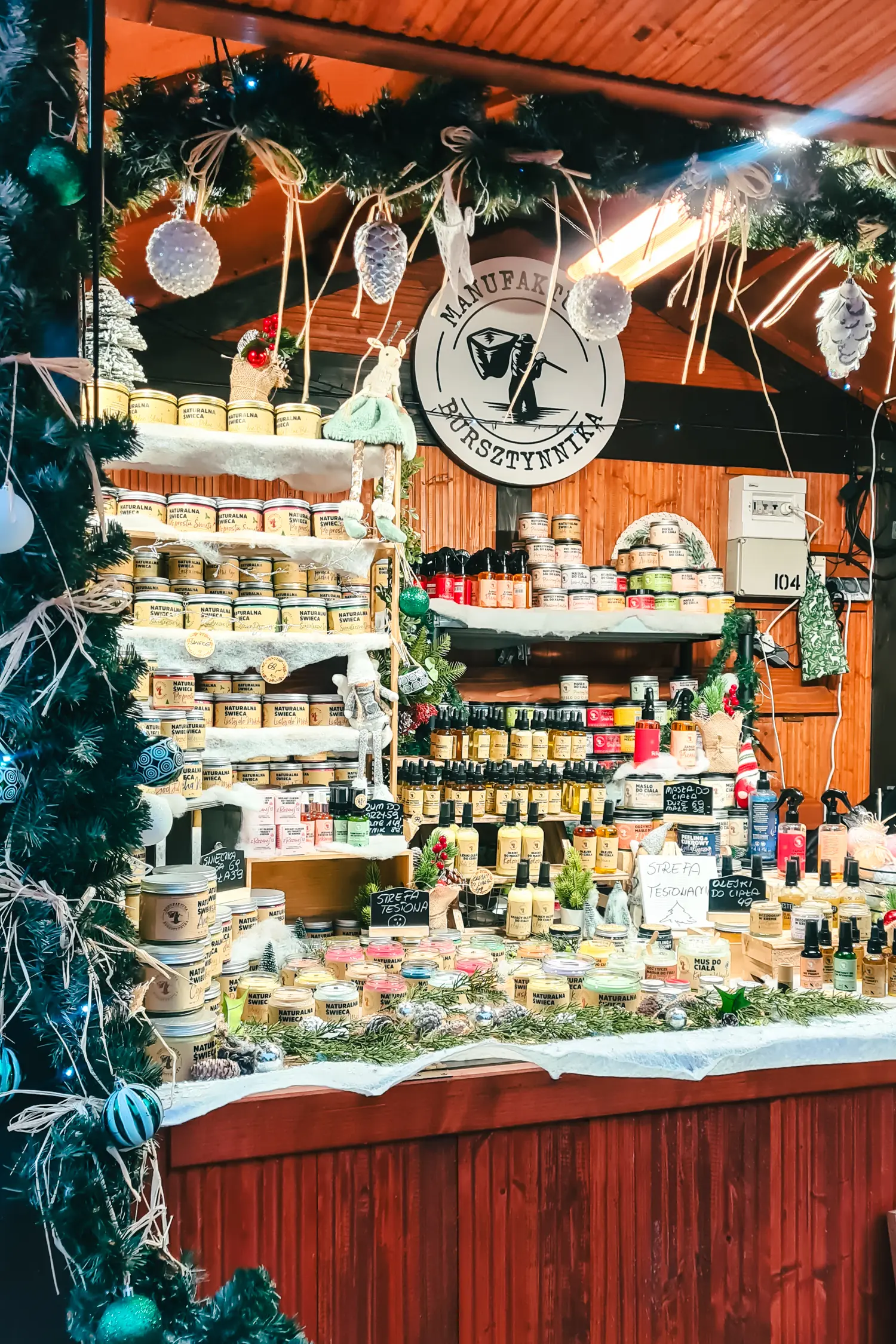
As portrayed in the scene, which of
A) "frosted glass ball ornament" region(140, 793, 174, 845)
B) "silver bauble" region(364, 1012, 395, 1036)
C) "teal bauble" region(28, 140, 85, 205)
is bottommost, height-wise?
"silver bauble" region(364, 1012, 395, 1036)

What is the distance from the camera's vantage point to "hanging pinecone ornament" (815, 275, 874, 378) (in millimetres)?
2127

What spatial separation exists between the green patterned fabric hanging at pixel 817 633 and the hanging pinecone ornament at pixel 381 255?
3979 millimetres

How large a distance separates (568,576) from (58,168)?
338 cm

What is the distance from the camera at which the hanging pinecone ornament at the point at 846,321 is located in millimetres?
2127

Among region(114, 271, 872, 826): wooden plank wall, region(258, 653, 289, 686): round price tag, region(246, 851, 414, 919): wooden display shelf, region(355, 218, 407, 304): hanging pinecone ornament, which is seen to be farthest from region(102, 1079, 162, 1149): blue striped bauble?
region(114, 271, 872, 826): wooden plank wall

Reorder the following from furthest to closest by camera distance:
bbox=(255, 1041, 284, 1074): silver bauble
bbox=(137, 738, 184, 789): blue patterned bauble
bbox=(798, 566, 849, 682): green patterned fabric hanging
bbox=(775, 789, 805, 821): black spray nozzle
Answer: bbox=(798, 566, 849, 682): green patterned fabric hanging → bbox=(775, 789, 805, 821): black spray nozzle → bbox=(255, 1041, 284, 1074): silver bauble → bbox=(137, 738, 184, 789): blue patterned bauble

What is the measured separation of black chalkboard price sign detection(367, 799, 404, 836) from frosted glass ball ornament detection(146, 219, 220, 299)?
6.02 ft

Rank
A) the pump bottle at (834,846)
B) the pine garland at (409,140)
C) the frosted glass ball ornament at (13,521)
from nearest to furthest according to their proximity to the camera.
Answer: the frosted glass ball ornament at (13,521)
the pine garland at (409,140)
the pump bottle at (834,846)

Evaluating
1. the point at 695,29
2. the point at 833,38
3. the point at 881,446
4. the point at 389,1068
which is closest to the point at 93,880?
the point at 389,1068

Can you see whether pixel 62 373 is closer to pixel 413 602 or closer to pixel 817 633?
pixel 413 602

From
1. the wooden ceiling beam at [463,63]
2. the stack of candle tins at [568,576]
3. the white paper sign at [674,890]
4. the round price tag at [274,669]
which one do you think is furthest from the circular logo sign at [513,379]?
the wooden ceiling beam at [463,63]

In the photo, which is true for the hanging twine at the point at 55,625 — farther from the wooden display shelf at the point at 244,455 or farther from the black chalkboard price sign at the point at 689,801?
the black chalkboard price sign at the point at 689,801

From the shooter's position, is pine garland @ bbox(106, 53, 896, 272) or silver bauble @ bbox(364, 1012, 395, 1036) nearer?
pine garland @ bbox(106, 53, 896, 272)

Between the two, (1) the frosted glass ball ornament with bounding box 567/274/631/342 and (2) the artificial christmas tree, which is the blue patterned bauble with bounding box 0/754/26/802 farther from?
(2) the artificial christmas tree
